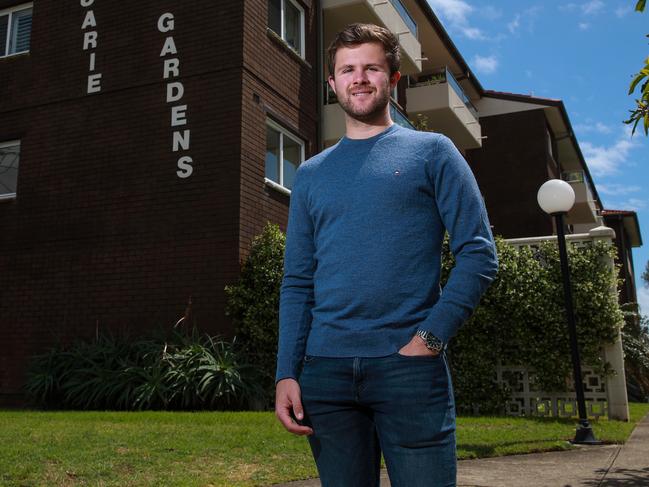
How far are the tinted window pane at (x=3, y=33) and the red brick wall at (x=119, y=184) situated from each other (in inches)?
44.4

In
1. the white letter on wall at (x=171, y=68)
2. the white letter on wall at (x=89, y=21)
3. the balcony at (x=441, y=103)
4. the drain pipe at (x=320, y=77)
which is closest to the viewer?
the white letter on wall at (x=171, y=68)

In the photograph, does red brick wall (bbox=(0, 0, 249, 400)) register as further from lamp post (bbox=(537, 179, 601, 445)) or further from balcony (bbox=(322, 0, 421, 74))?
lamp post (bbox=(537, 179, 601, 445))

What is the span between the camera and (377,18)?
15.6 m

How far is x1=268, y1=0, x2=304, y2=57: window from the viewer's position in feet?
45.2

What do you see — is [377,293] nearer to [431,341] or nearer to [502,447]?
[431,341]

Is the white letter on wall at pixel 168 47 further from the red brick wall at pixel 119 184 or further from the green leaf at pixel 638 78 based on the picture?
the green leaf at pixel 638 78

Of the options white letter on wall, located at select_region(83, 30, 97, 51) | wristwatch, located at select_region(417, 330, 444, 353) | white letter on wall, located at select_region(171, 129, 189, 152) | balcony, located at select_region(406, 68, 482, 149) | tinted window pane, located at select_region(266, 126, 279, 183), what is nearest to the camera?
wristwatch, located at select_region(417, 330, 444, 353)

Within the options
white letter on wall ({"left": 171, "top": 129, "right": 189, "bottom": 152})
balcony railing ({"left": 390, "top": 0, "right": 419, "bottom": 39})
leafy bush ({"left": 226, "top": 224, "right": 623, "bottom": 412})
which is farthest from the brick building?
balcony railing ({"left": 390, "top": 0, "right": 419, "bottom": 39})

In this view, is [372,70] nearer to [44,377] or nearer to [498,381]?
[498,381]

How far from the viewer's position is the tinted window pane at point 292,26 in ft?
47.1

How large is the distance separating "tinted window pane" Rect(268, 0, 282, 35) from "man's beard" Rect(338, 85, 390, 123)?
12199mm

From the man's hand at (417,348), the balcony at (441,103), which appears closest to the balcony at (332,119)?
the balcony at (441,103)

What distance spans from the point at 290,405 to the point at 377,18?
1480cm

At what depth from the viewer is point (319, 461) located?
196 centimetres
